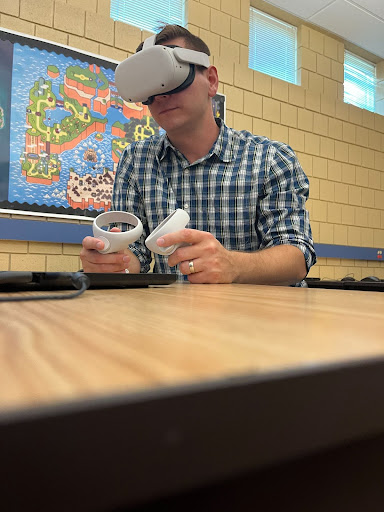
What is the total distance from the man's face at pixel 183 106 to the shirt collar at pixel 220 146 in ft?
0.22

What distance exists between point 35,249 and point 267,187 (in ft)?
4.71

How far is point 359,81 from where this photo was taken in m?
4.11

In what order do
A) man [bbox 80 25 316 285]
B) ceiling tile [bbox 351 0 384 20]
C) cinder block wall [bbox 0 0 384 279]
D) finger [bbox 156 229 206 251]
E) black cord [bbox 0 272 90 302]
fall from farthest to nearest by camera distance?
ceiling tile [bbox 351 0 384 20] < cinder block wall [bbox 0 0 384 279] < man [bbox 80 25 316 285] < finger [bbox 156 229 206 251] < black cord [bbox 0 272 90 302]

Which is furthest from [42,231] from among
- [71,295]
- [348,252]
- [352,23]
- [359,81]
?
[359,81]

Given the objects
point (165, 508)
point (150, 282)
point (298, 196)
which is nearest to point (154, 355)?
point (165, 508)

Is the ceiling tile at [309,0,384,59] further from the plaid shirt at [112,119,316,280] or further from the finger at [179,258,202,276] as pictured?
the finger at [179,258,202,276]

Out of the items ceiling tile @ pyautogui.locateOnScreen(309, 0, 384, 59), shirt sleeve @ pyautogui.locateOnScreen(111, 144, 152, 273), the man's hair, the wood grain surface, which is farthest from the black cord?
ceiling tile @ pyautogui.locateOnScreen(309, 0, 384, 59)

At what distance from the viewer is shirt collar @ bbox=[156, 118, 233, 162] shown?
1.47 m

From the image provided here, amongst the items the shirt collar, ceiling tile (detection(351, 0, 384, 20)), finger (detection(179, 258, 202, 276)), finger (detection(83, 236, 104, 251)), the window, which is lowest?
finger (detection(179, 258, 202, 276))

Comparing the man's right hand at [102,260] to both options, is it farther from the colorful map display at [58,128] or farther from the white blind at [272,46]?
the white blind at [272,46]

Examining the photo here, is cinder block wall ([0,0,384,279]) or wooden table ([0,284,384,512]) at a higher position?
cinder block wall ([0,0,384,279])

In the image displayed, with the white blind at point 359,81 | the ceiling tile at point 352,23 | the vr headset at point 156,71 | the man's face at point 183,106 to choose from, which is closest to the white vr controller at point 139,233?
the vr headset at point 156,71

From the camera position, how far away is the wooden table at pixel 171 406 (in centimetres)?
9

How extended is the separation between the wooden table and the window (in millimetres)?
2969
